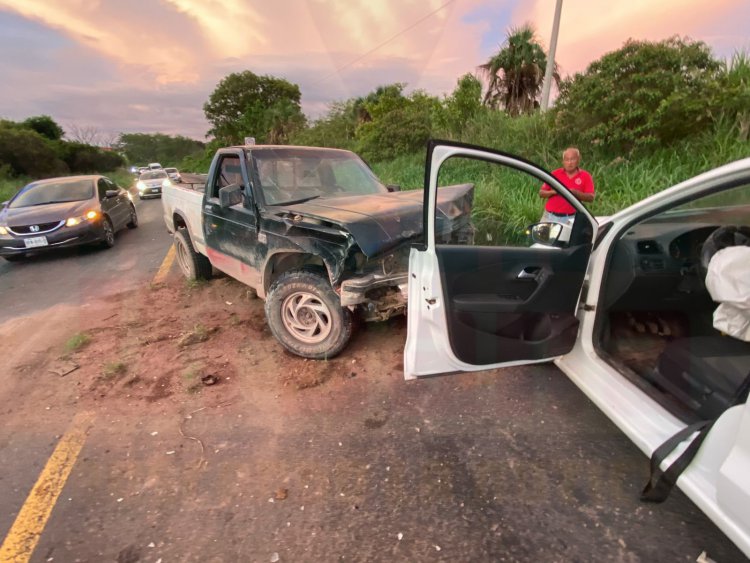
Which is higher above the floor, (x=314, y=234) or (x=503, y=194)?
(x=503, y=194)

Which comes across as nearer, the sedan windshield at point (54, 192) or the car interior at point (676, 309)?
the car interior at point (676, 309)

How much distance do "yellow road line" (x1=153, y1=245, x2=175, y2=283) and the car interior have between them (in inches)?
222

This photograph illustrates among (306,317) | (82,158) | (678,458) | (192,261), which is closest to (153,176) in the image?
(82,158)

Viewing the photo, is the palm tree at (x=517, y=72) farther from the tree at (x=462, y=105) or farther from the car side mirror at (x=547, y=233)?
the car side mirror at (x=547, y=233)

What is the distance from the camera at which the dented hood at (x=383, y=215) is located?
9.12 feet

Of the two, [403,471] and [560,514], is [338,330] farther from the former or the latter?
[560,514]

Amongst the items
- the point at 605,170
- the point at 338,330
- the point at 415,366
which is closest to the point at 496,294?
the point at 415,366

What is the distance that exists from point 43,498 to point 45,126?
41939mm

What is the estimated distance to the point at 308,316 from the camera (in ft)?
11.2

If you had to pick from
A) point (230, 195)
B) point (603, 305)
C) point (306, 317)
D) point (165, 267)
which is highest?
point (230, 195)

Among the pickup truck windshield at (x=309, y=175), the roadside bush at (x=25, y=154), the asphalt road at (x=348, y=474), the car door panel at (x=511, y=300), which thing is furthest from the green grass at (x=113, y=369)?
the roadside bush at (x=25, y=154)

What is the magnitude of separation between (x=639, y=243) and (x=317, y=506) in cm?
244

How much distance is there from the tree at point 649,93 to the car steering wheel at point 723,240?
4.59 m

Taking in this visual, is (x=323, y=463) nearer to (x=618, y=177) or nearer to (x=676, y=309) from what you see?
(x=676, y=309)
